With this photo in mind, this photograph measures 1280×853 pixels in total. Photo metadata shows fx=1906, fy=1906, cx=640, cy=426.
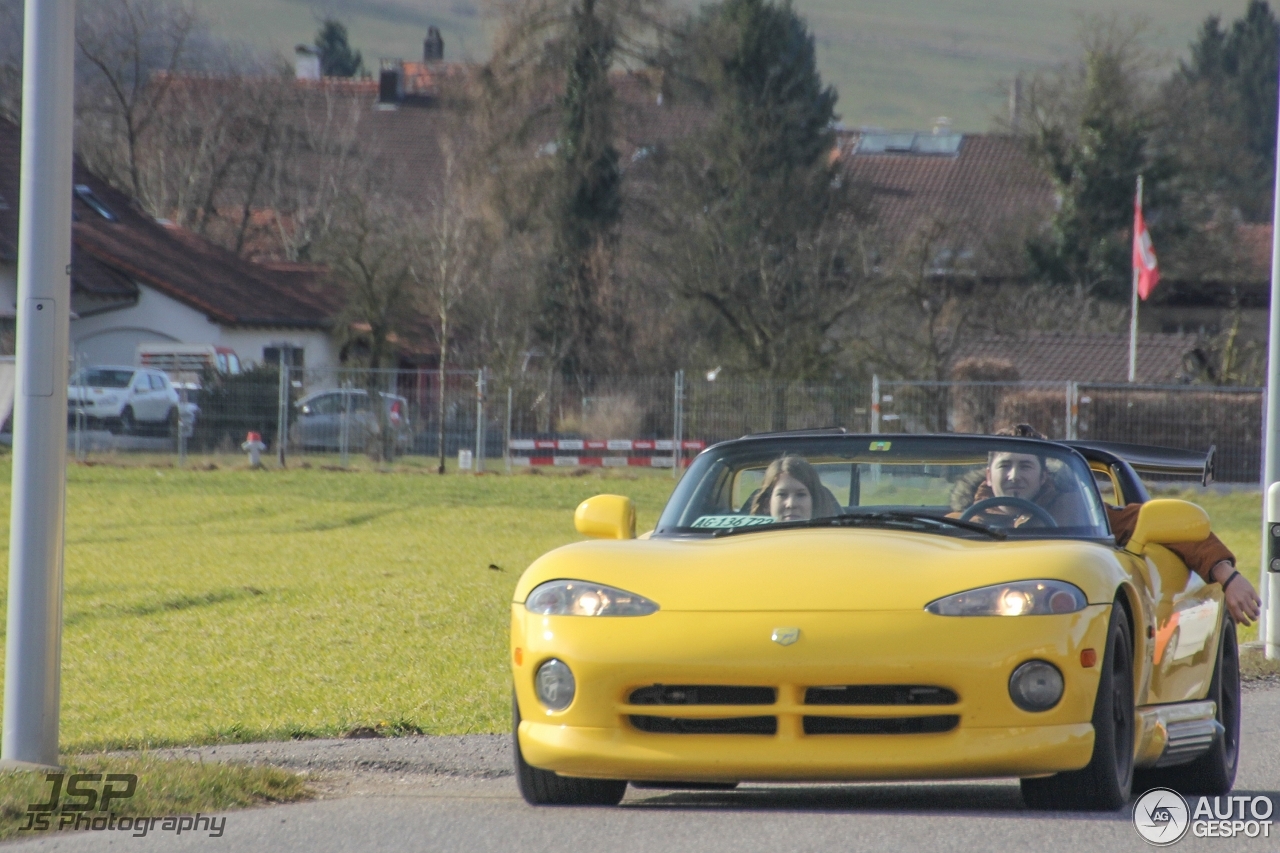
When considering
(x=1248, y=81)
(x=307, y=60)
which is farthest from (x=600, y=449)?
(x=1248, y=81)

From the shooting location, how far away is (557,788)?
6234mm

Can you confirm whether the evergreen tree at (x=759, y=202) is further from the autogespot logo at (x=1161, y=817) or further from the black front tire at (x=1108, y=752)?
the black front tire at (x=1108, y=752)

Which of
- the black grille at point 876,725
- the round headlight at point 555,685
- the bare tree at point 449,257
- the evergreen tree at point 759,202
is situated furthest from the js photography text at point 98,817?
the evergreen tree at point 759,202

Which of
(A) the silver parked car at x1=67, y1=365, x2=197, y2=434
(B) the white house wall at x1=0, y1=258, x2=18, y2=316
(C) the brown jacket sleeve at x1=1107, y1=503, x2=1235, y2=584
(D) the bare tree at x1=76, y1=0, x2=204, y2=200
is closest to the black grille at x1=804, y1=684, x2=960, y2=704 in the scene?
(C) the brown jacket sleeve at x1=1107, y1=503, x2=1235, y2=584

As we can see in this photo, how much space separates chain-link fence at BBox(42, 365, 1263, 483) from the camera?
36.3 metres

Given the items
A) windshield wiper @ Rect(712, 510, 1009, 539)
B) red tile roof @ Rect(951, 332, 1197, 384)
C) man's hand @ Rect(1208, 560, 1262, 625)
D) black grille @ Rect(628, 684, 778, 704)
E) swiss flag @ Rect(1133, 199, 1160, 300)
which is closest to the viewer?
black grille @ Rect(628, 684, 778, 704)

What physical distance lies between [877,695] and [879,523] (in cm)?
98

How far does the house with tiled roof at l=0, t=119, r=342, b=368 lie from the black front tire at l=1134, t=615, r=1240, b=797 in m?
40.9

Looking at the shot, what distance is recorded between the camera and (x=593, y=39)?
4672 centimetres

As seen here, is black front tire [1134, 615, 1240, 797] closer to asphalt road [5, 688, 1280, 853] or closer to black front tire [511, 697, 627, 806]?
asphalt road [5, 688, 1280, 853]

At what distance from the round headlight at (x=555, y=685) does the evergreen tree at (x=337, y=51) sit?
398ft

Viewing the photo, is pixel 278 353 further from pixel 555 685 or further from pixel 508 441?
pixel 555 685

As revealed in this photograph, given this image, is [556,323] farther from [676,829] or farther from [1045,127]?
[676,829]

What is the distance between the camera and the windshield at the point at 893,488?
21.9 feet
